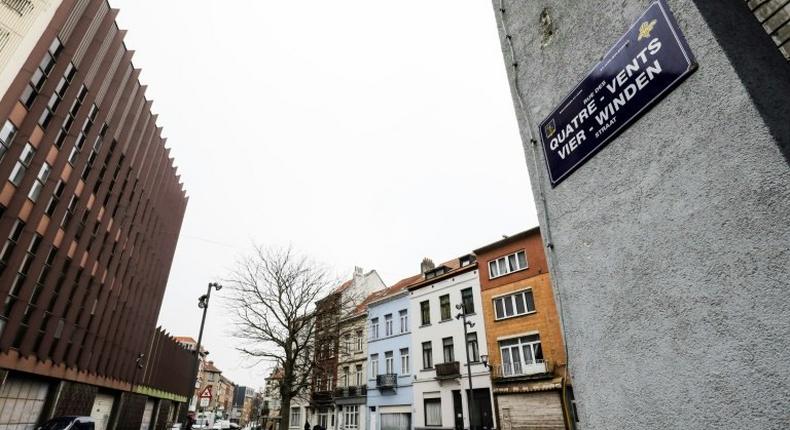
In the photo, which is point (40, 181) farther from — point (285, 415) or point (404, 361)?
point (404, 361)

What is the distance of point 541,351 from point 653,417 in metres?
21.0

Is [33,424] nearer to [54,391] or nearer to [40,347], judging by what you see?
[54,391]

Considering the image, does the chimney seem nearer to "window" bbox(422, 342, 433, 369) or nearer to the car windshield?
"window" bbox(422, 342, 433, 369)

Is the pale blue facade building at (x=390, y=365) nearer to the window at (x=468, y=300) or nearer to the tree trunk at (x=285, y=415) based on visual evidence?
the window at (x=468, y=300)

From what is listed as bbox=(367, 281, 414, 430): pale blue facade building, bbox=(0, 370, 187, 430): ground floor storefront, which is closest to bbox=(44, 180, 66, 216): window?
bbox=(0, 370, 187, 430): ground floor storefront

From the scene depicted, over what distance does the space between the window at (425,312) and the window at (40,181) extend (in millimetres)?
24537

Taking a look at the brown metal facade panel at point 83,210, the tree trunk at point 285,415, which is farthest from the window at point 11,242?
the tree trunk at point 285,415

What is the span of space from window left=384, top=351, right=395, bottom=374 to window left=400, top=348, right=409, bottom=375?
1042 millimetres

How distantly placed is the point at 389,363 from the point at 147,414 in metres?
31.5

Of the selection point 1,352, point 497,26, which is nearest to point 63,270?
point 1,352

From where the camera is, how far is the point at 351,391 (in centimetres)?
3262

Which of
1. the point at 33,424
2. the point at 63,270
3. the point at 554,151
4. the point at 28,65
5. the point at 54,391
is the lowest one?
the point at 33,424

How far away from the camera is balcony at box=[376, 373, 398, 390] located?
29092 mm

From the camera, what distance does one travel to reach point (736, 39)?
2453 millimetres
